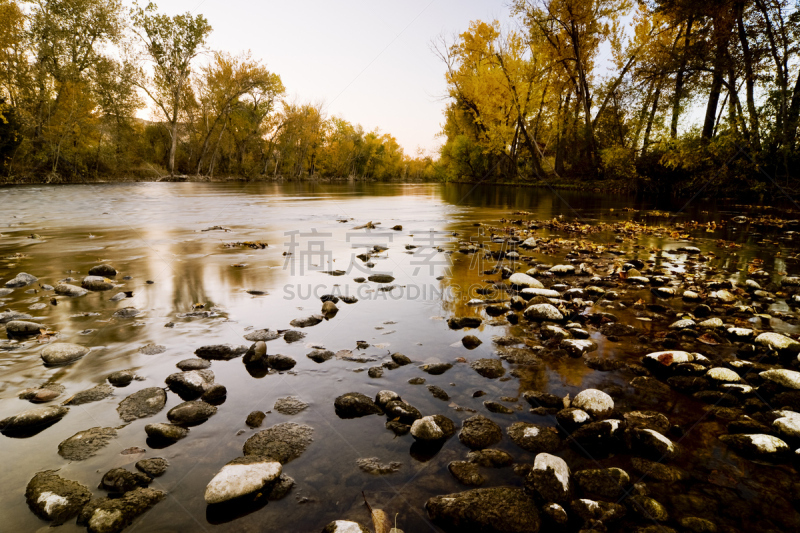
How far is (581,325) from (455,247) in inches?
164

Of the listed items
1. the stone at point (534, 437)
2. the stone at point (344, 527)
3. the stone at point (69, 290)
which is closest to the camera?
the stone at point (344, 527)

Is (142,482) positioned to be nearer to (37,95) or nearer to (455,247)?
(455,247)

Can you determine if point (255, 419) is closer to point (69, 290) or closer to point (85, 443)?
point (85, 443)

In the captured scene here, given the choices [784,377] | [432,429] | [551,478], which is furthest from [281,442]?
[784,377]

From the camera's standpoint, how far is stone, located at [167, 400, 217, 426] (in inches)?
83.8

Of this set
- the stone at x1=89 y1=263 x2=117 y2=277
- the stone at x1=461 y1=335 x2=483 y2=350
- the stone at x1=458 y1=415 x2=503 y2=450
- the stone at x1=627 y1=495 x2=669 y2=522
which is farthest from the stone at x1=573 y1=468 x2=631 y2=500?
the stone at x1=89 y1=263 x2=117 y2=277

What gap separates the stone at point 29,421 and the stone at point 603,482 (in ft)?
9.05

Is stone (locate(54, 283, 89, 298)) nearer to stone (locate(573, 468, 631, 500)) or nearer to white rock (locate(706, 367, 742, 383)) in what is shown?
stone (locate(573, 468, 631, 500))

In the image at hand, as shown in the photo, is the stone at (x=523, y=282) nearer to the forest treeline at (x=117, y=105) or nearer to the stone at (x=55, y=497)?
the stone at (x=55, y=497)

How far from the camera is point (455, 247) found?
7.53 meters

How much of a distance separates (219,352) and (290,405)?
3.23 ft

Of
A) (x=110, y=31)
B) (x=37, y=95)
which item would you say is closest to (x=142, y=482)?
(x=37, y=95)

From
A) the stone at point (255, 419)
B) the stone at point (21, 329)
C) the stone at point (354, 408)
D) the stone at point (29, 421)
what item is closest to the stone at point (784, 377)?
the stone at point (354, 408)

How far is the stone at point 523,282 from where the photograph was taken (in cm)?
465
